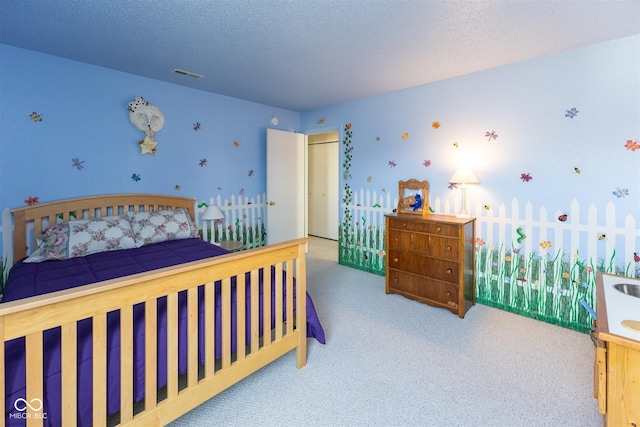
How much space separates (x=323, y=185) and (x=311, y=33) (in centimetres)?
411

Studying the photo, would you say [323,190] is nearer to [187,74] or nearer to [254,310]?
[187,74]

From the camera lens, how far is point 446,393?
70.0 inches

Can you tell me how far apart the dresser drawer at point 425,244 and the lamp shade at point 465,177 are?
1.92 feet

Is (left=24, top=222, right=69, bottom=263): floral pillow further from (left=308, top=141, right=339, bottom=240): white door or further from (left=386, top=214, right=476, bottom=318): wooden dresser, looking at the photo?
(left=308, top=141, right=339, bottom=240): white door

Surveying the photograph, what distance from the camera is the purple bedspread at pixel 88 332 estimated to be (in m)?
1.11

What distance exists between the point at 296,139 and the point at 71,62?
2737 millimetres

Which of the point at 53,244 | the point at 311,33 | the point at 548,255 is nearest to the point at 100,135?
the point at 53,244

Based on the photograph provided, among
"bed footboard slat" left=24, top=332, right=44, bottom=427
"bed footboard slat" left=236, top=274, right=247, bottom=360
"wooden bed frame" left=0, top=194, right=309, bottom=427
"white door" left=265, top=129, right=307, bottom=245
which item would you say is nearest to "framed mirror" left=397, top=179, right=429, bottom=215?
"white door" left=265, top=129, right=307, bottom=245

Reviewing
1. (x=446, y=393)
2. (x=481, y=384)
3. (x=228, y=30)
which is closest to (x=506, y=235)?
(x=481, y=384)

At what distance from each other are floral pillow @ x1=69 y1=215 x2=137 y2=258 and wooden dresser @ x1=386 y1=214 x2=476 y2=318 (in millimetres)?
2588

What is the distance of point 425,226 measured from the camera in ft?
9.73

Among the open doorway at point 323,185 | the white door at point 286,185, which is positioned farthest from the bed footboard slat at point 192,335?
the open doorway at point 323,185

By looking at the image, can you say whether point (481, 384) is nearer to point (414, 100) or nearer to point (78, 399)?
point (78, 399)

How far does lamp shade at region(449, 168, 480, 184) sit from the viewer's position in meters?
2.87
